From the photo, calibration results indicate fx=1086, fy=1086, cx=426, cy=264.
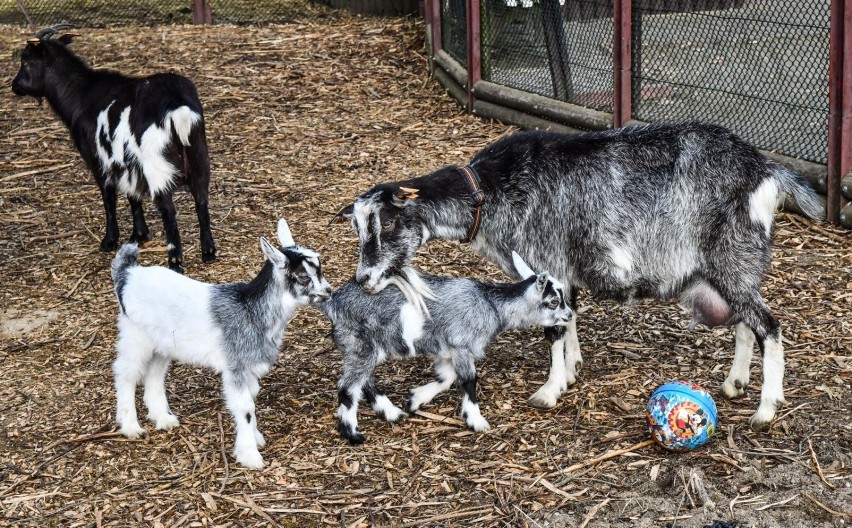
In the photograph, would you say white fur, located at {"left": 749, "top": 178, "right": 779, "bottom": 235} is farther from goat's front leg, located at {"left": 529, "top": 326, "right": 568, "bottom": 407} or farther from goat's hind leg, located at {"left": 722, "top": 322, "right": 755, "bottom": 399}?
goat's front leg, located at {"left": 529, "top": 326, "right": 568, "bottom": 407}

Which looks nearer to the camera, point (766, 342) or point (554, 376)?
point (766, 342)

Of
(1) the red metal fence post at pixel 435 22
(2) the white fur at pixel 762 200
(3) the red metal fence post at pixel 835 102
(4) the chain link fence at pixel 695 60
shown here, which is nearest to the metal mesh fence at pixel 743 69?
(4) the chain link fence at pixel 695 60

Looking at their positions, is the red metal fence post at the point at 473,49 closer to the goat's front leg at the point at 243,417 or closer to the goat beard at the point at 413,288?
the goat beard at the point at 413,288

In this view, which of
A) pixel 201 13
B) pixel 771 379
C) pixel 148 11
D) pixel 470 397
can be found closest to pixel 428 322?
pixel 470 397

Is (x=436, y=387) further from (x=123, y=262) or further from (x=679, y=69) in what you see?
(x=679, y=69)

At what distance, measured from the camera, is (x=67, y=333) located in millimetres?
6383

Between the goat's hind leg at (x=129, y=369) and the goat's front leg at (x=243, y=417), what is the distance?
Result: 44 cm

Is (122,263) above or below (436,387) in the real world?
above

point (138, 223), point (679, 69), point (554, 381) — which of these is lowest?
point (554, 381)

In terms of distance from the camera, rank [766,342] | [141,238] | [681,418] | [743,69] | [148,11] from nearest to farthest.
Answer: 1. [681,418]
2. [766,342]
3. [743,69]
4. [141,238]
5. [148,11]

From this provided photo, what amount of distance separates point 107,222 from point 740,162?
14.8 feet

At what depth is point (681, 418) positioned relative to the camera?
4.60 m

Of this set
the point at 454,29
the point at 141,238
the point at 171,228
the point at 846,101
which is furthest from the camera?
the point at 454,29

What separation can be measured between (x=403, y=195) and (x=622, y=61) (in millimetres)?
3465
